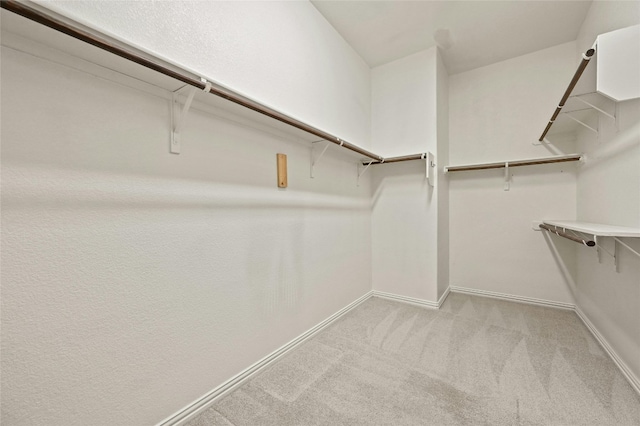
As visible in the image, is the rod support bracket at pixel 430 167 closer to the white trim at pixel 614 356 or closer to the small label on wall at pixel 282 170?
the small label on wall at pixel 282 170

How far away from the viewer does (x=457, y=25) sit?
2271 mm

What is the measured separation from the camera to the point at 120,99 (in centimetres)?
102

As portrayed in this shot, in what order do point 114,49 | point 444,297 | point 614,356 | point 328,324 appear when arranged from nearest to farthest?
point 114,49 → point 614,356 → point 328,324 → point 444,297

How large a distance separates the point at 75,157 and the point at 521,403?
2.32m

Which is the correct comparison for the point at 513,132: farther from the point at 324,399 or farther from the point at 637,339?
the point at 324,399

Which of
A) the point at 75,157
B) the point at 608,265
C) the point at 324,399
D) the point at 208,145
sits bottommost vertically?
the point at 324,399

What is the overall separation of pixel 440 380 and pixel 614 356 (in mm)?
1209

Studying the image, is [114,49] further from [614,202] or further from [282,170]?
[614,202]

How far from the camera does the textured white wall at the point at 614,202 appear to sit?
144cm

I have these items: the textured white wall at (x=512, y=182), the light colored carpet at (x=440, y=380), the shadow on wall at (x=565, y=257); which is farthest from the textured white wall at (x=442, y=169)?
the shadow on wall at (x=565, y=257)

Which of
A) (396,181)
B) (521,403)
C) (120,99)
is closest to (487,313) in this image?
(521,403)

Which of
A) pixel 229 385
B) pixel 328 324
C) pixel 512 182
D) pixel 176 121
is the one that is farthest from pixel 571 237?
pixel 176 121

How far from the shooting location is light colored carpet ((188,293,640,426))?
124cm

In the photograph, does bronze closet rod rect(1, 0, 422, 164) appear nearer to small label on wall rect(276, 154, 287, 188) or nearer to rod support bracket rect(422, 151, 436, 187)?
small label on wall rect(276, 154, 287, 188)
